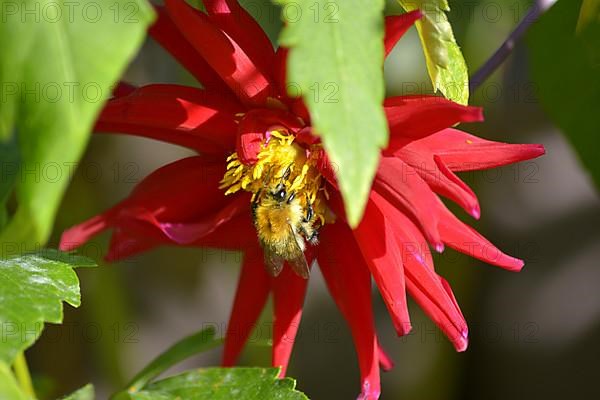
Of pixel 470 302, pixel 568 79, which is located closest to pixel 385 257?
pixel 568 79

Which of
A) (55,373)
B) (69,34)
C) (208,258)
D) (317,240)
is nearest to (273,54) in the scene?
(317,240)

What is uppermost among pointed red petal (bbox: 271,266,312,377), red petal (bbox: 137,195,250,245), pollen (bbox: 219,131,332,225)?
pollen (bbox: 219,131,332,225)

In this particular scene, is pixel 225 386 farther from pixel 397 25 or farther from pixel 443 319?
pixel 397 25

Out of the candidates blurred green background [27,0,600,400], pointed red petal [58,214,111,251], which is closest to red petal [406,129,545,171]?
pointed red petal [58,214,111,251]

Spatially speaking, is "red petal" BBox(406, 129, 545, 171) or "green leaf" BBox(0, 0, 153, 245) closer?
"green leaf" BBox(0, 0, 153, 245)

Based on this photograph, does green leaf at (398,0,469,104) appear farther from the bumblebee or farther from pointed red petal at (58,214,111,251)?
pointed red petal at (58,214,111,251)
